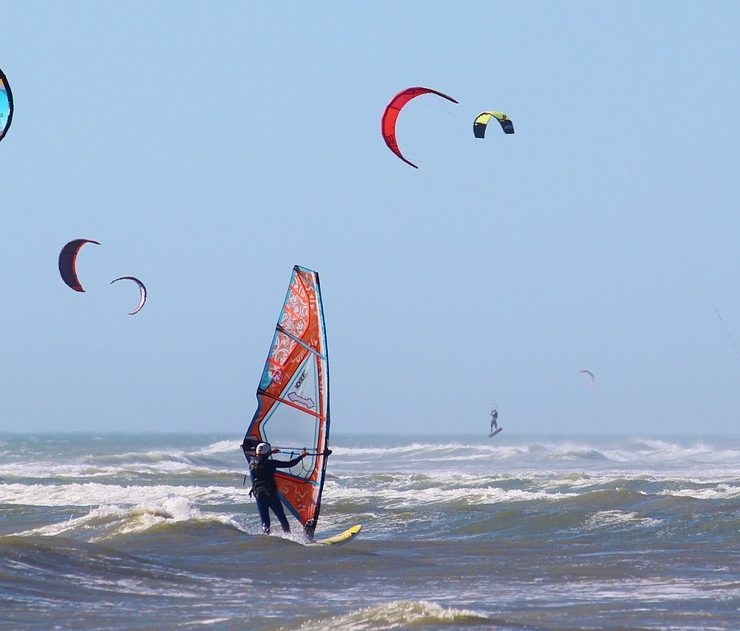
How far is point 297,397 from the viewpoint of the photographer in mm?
11609

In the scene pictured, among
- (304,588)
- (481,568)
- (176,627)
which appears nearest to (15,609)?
(176,627)

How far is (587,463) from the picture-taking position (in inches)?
1492

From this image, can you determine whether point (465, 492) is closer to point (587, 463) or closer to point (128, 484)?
point (128, 484)

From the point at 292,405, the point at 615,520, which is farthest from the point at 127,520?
the point at 615,520

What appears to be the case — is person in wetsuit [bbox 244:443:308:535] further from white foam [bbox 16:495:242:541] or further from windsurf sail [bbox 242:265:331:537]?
white foam [bbox 16:495:242:541]

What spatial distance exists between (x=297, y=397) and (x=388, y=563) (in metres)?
2.06

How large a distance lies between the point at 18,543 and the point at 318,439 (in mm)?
3015

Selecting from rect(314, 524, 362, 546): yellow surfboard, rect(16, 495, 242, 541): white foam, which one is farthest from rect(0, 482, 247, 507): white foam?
rect(314, 524, 362, 546): yellow surfboard

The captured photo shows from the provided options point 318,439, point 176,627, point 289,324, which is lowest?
point 176,627

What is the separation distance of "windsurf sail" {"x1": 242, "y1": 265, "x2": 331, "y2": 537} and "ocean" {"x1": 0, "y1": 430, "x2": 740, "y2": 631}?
0.56 metres

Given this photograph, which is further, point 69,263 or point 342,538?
point 69,263

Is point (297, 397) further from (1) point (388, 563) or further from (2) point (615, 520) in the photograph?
(2) point (615, 520)

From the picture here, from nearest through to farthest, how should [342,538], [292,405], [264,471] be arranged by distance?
[264,471]
[292,405]
[342,538]

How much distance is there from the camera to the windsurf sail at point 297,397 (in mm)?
11562
